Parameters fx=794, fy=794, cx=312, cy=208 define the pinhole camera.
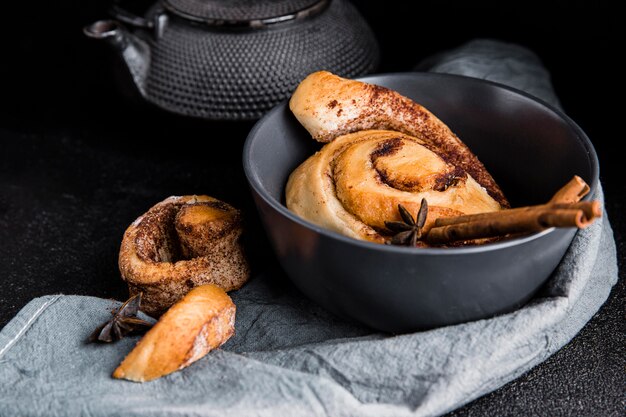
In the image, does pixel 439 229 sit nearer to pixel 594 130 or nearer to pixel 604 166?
pixel 604 166

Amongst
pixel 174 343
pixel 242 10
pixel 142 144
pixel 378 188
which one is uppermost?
pixel 242 10

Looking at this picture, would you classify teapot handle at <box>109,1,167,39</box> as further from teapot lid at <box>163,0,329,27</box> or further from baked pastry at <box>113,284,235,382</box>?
baked pastry at <box>113,284,235,382</box>

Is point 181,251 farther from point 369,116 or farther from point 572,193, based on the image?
point 572,193

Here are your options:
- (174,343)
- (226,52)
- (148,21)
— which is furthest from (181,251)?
(148,21)

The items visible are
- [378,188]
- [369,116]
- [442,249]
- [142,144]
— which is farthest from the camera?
[142,144]

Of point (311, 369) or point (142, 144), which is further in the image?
point (142, 144)
